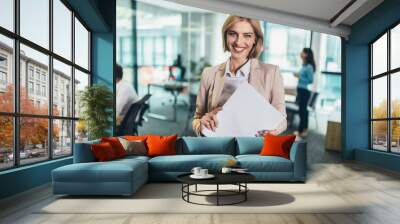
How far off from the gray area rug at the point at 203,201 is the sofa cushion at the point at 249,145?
1544 mm

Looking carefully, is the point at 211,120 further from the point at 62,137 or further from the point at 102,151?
the point at 102,151

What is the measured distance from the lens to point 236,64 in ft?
31.6

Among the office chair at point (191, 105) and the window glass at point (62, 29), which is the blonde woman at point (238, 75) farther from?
the window glass at point (62, 29)

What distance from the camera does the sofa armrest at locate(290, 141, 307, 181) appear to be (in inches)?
247

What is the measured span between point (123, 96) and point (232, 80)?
2631mm

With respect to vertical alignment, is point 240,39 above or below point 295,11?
below

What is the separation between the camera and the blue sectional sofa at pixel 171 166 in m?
5.04

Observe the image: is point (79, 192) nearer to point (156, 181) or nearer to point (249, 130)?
point (156, 181)

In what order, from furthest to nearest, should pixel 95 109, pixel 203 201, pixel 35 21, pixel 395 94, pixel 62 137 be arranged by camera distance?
pixel 395 94 < pixel 95 109 < pixel 62 137 < pixel 35 21 < pixel 203 201

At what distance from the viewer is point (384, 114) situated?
8883 millimetres

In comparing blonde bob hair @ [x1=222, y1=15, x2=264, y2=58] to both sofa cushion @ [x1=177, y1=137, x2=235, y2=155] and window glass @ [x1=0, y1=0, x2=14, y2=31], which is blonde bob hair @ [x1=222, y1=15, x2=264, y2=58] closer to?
sofa cushion @ [x1=177, y1=137, x2=235, y2=155]

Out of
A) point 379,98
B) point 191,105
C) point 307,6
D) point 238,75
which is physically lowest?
point 191,105

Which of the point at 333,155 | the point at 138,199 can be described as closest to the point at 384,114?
the point at 333,155

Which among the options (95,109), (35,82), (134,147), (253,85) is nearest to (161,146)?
(134,147)
